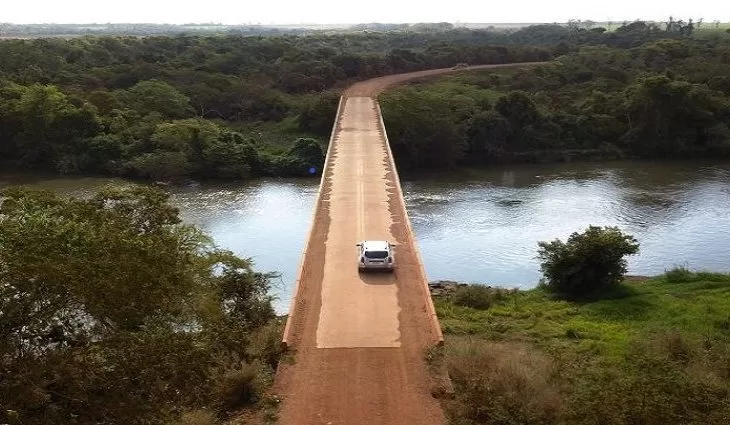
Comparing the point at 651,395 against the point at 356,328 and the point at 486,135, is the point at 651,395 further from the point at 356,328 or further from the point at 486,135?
the point at 486,135

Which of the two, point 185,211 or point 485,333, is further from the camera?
point 185,211

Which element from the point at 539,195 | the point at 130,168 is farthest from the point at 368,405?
the point at 130,168

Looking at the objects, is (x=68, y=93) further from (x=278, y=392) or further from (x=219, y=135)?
(x=278, y=392)

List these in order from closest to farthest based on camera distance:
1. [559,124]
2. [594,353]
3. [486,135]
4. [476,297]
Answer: [594,353] → [476,297] → [486,135] → [559,124]

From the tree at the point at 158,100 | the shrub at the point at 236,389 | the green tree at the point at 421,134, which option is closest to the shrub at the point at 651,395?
the shrub at the point at 236,389

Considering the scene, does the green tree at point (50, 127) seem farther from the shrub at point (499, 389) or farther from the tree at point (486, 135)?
the shrub at point (499, 389)

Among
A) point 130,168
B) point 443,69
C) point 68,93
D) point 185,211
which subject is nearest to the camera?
point 185,211

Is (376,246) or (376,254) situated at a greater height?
(376,246)

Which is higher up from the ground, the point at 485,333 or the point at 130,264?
the point at 130,264

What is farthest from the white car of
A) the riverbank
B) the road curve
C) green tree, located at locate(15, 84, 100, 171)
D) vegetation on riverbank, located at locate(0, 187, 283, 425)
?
green tree, located at locate(15, 84, 100, 171)

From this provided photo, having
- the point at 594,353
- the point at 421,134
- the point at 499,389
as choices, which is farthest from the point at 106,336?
the point at 421,134
